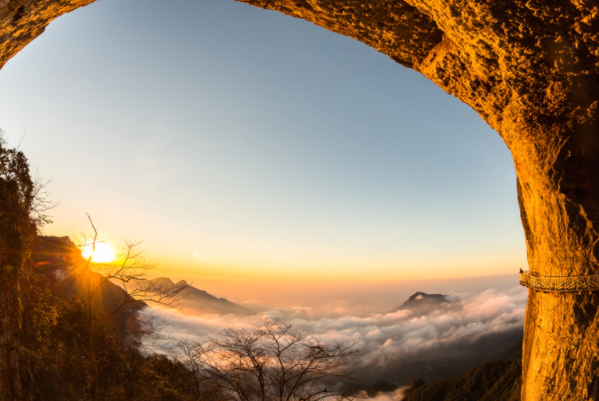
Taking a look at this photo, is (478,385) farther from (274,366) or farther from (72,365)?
(72,365)

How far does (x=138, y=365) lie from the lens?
15352 mm

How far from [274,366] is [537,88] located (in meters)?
11.9

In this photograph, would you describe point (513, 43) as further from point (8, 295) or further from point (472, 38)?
point (8, 295)

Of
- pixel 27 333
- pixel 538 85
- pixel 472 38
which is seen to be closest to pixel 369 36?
pixel 472 38

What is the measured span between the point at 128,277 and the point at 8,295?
11.9 feet

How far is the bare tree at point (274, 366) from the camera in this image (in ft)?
35.1

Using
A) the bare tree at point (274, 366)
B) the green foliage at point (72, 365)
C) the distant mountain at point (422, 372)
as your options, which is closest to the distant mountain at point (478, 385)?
the bare tree at point (274, 366)

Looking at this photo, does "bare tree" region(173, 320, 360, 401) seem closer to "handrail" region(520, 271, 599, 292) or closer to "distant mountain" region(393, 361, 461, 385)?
"handrail" region(520, 271, 599, 292)

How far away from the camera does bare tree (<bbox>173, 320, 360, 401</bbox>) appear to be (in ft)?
35.1

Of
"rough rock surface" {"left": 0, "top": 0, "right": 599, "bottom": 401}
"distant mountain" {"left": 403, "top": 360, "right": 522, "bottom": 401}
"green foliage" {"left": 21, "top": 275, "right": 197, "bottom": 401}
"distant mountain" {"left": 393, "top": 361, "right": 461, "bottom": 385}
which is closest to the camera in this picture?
"rough rock surface" {"left": 0, "top": 0, "right": 599, "bottom": 401}

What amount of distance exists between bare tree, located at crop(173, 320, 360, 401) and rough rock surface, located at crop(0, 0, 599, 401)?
241 inches

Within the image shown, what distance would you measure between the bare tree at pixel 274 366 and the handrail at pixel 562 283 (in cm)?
657

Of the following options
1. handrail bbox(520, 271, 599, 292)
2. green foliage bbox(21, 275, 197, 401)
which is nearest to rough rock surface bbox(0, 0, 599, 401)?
handrail bbox(520, 271, 599, 292)

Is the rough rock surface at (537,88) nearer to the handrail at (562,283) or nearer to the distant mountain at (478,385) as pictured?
the handrail at (562,283)
